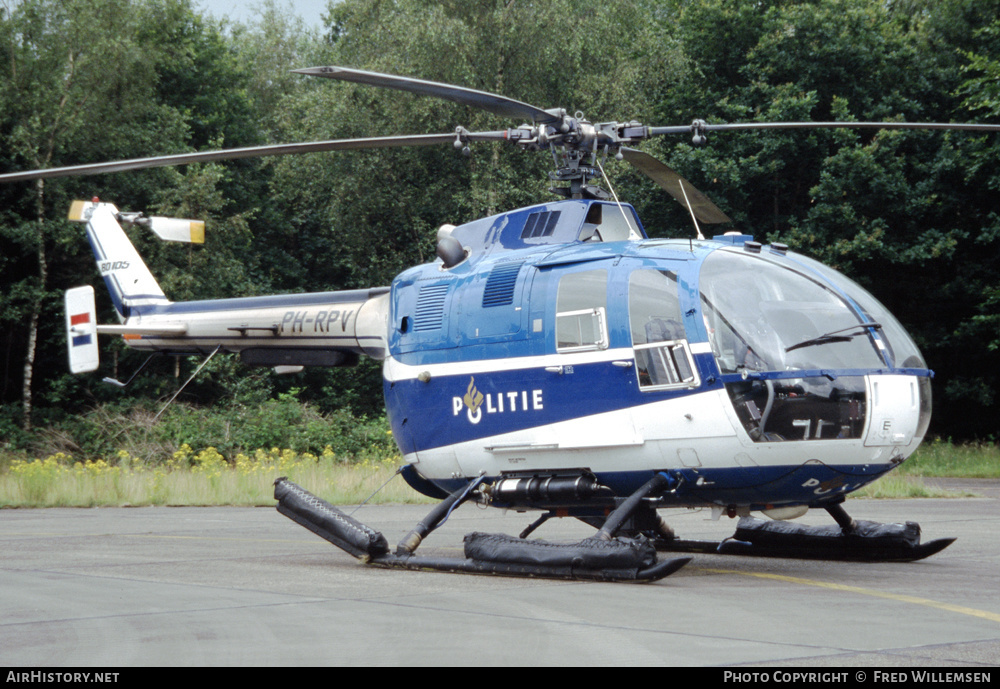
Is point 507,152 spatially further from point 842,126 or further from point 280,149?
point 842,126

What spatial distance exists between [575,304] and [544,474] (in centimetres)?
149

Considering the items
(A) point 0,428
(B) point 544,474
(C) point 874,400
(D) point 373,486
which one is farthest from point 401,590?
(A) point 0,428

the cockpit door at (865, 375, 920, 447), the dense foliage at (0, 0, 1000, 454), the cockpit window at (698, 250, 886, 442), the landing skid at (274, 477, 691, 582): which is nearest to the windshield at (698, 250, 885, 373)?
the cockpit window at (698, 250, 886, 442)

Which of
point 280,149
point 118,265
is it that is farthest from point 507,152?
point 280,149

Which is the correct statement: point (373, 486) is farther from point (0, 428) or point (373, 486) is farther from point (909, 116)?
point (909, 116)

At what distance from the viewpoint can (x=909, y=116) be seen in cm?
3078

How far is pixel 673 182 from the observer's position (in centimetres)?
979

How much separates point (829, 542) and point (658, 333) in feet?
9.14

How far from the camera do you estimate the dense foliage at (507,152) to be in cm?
2945

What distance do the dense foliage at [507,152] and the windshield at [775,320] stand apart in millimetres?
20908

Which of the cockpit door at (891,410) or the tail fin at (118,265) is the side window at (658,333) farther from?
the tail fin at (118,265)

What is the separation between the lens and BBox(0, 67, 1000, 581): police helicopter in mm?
7984

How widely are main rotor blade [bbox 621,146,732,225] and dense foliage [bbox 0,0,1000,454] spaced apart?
19484 mm

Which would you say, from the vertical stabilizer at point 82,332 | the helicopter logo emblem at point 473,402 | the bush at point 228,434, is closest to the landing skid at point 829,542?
the helicopter logo emblem at point 473,402
